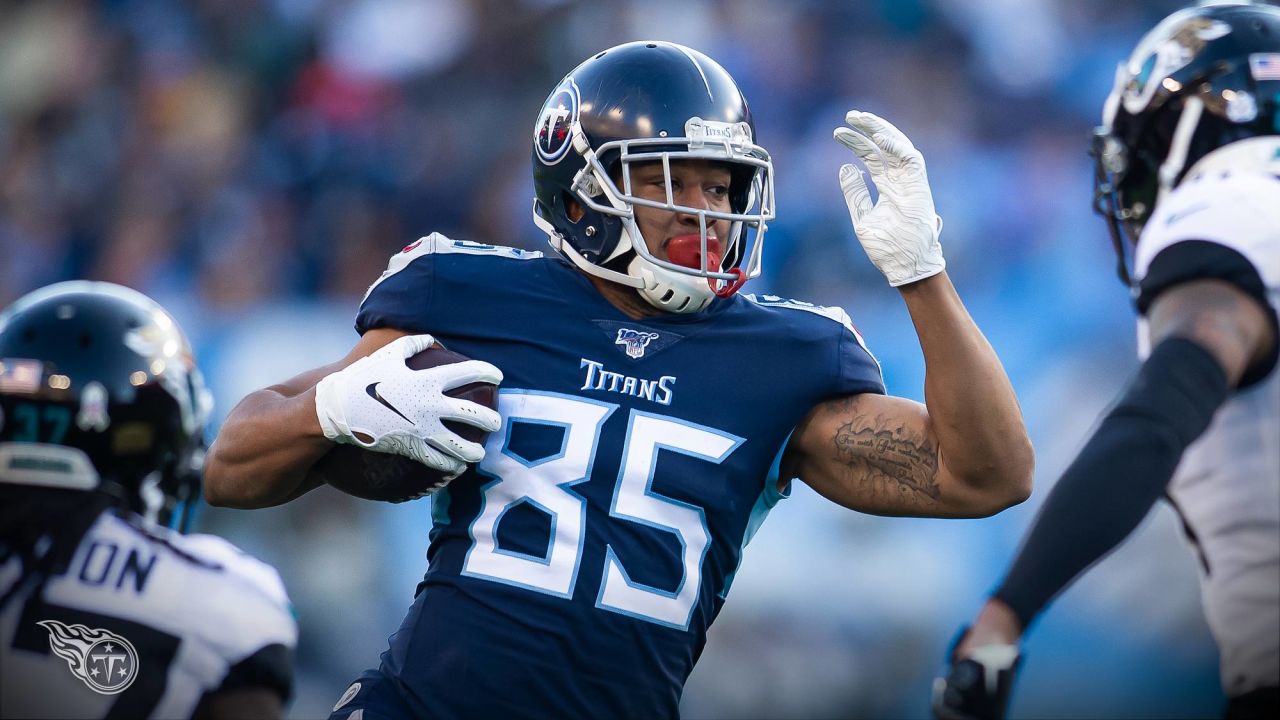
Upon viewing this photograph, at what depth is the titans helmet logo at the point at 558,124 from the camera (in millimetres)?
2775

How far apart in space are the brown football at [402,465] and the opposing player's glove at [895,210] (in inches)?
29.8

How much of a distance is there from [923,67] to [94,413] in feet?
14.0

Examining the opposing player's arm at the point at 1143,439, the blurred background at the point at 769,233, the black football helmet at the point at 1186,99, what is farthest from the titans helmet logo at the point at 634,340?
the blurred background at the point at 769,233

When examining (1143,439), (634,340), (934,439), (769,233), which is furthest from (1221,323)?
(769,233)

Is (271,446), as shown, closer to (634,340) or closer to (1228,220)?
(634,340)

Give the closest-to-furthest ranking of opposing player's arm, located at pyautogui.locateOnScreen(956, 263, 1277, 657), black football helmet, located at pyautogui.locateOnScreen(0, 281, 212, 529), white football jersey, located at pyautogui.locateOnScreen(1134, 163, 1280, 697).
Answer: opposing player's arm, located at pyautogui.locateOnScreen(956, 263, 1277, 657)
white football jersey, located at pyautogui.locateOnScreen(1134, 163, 1280, 697)
black football helmet, located at pyautogui.locateOnScreen(0, 281, 212, 529)

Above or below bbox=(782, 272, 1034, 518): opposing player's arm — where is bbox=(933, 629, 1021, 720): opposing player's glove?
below

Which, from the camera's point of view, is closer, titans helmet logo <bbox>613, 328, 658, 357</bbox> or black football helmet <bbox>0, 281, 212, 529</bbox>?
titans helmet logo <bbox>613, 328, 658, 357</bbox>

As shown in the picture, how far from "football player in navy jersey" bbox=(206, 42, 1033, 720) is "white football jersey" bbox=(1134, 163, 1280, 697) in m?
0.53

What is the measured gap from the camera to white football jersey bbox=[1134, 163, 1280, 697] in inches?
101

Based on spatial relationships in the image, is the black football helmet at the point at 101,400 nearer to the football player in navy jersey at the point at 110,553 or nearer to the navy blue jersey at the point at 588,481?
the football player in navy jersey at the point at 110,553

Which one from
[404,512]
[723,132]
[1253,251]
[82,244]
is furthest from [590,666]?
[82,244]

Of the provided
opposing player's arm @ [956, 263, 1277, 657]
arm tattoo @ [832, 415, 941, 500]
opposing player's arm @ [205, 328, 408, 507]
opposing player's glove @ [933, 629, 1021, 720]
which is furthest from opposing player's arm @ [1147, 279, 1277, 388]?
opposing player's arm @ [205, 328, 408, 507]

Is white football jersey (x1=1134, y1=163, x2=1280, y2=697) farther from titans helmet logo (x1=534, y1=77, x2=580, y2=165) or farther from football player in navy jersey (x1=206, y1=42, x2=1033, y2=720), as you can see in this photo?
titans helmet logo (x1=534, y1=77, x2=580, y2=165)
